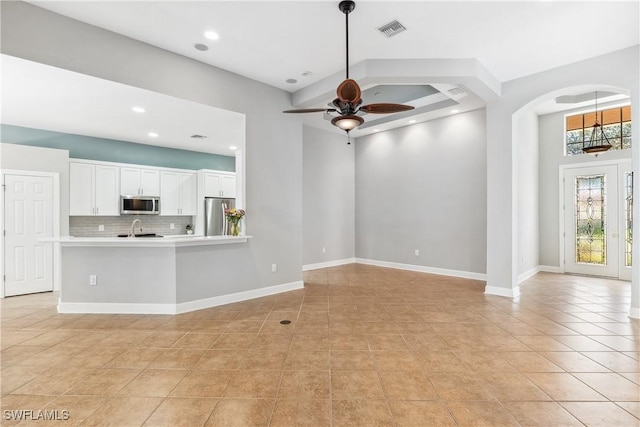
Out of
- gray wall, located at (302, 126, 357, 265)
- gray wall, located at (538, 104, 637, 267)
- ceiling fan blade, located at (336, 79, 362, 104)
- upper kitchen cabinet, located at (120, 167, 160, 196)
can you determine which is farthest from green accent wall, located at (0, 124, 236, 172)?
gray wall, located at (538, 104, 637, 267)

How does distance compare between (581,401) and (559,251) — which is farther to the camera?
(559,251)

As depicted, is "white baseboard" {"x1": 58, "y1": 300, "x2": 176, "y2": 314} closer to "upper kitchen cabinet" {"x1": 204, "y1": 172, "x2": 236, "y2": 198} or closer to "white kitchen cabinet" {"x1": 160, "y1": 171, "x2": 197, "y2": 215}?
"white kitchen cabinet" {"x1": 160, "y1": 171, "x2": 197, "y2": 215}

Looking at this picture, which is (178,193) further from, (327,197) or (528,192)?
(528,192)

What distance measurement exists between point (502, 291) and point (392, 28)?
415 centimetres

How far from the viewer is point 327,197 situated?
7.30 m

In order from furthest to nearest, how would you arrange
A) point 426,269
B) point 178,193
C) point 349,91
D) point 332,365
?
point 178,193, point 426,269, point 349,91, point 332,365

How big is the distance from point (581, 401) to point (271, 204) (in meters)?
4.15

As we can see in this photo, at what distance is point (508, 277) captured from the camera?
4586mm

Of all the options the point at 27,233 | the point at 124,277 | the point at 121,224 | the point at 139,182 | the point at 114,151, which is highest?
the point at 114,151

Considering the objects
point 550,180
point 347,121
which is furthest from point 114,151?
point 550,180

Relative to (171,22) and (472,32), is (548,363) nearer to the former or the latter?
(472,32)

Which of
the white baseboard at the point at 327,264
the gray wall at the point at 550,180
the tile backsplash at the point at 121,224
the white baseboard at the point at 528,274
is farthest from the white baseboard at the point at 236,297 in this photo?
the gray wall at the point at 550,180

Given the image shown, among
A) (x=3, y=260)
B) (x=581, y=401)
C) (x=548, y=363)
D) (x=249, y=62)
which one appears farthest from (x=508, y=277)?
(x=3, y=260)

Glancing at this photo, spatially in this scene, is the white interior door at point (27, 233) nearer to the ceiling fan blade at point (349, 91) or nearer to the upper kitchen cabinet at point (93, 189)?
the upper kitchen cabinet at point (93, 189)
